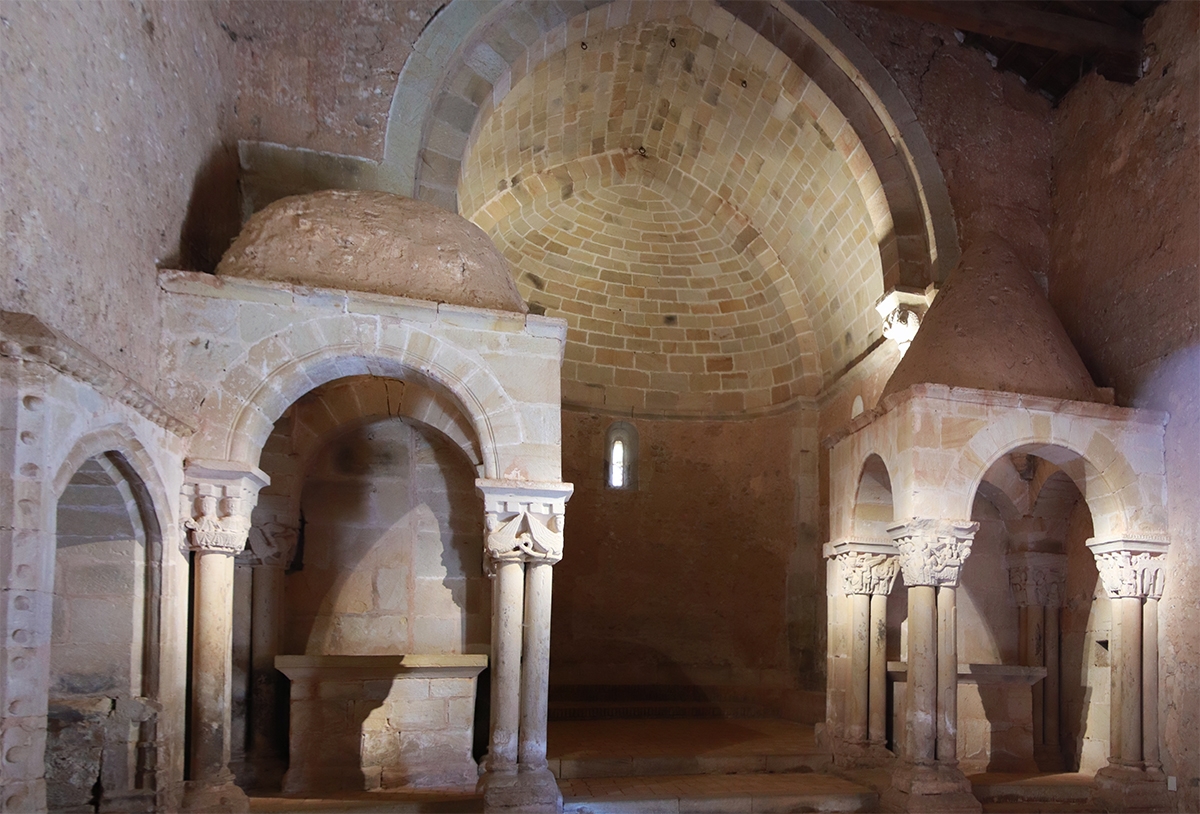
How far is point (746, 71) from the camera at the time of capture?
9930 millimetres

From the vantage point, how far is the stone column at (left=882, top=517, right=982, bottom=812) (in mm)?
6848

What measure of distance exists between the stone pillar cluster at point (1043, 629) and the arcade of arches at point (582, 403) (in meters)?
0.04

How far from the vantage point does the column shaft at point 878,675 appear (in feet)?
26.3

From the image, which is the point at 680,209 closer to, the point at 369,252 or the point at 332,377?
the point at 369,252

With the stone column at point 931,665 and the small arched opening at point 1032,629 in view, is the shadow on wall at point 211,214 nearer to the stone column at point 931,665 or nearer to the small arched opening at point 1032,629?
the stone column at point 931,665

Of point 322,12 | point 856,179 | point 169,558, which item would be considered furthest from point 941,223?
point 169,558

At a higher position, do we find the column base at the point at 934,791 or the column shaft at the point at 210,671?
the column shaft at the point at 210,671

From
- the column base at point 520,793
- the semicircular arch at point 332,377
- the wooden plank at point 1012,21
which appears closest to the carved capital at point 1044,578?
the wooden plank at point 1012,21

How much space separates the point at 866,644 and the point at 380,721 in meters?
4.27

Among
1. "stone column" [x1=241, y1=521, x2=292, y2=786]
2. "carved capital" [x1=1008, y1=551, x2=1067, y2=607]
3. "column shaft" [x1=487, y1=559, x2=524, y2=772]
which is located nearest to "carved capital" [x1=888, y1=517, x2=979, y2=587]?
"carved capital" [x1=1008, y1=551, x2=1067, y2=607]

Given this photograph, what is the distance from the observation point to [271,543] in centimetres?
759

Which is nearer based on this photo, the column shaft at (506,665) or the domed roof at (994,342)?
the column shaft at (506,665)

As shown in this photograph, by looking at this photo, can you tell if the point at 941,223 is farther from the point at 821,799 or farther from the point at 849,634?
the point at 821,799

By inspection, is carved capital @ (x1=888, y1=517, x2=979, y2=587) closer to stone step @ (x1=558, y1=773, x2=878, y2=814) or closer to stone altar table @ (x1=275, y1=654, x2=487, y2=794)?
stone step @ (x1=558, y1=773, x2=878, y2=814)
